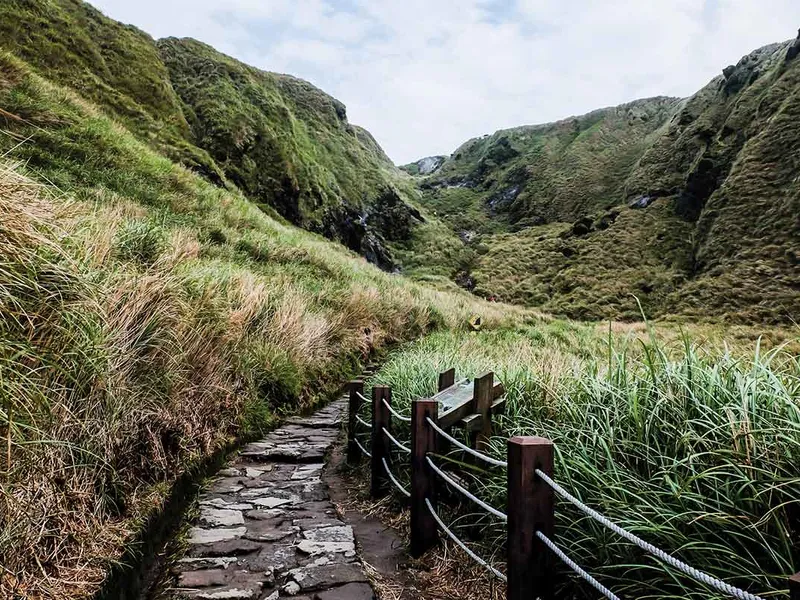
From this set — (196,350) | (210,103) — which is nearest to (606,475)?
(196,350)

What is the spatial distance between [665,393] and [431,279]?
3659 cm

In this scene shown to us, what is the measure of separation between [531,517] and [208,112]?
1216 inches

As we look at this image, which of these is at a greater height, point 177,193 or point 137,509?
point 177,193

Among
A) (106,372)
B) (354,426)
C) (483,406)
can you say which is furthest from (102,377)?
(354,426)

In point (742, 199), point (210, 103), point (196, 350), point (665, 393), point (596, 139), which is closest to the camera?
point (665, 393)

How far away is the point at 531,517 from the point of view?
2.04 meters

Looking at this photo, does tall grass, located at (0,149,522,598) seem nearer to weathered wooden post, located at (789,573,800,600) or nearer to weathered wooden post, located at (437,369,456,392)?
weathered wooden post, located at (437,369,456,392)

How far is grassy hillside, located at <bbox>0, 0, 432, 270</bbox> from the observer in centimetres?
2047

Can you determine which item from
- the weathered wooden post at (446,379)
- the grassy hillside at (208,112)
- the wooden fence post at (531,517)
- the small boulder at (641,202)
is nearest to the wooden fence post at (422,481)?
the weathered wooden post at (446,379)

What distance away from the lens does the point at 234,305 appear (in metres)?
6.39

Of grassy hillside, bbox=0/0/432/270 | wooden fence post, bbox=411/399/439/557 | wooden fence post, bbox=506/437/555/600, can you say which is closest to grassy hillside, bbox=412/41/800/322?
grassy hillside, bbox=0/0/432/270

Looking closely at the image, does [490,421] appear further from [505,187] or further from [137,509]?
[505,187]

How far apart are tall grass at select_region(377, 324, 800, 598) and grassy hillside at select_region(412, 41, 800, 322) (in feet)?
82.9

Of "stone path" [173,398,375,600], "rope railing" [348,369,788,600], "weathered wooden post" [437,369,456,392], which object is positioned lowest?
"stone path" [173,398,375,600]
